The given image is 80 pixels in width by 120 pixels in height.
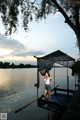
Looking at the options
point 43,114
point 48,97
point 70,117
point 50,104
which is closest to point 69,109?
point 70,117

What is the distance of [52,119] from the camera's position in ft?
64.8

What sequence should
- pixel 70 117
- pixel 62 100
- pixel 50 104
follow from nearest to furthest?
1. pixel 70 117
2. pixel 50 104
3. pixel 62 100

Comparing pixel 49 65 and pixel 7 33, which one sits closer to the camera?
pixel 7 33

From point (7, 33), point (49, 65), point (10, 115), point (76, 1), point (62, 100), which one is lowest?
point (10, 115)

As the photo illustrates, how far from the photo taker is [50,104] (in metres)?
16.7

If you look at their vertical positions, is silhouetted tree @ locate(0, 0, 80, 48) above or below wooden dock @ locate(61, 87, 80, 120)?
above

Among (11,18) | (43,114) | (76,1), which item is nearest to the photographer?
(76,1)

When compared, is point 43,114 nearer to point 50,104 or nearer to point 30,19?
point 50,104

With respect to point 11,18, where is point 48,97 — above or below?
below

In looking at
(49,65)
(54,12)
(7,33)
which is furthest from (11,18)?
(49,65)

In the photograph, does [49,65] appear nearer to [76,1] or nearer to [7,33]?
[7,33]

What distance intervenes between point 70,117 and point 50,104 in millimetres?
5443

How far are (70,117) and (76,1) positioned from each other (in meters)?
7.14

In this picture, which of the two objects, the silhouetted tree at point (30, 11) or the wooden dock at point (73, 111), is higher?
the silhouetted tree at point (30, 11)
